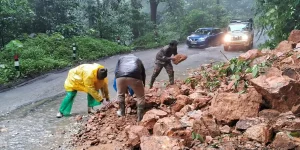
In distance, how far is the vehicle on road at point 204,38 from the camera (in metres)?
20.0

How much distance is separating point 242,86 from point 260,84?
3.84 ft

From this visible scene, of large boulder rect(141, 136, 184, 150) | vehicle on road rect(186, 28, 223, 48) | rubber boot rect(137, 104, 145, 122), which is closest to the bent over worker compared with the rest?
rubber boot rect(137, 104, 145, 122)

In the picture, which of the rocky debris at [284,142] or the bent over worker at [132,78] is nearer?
the rocky debris at [284,142]

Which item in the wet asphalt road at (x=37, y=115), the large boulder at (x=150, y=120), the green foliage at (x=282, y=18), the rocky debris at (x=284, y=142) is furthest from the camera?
the green foliage at (x=282, y=18)

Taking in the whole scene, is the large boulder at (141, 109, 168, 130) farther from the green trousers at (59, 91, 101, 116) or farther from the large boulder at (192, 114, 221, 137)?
the green trousers at (59, 91, 101, 116)

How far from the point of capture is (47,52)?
14.1 metres

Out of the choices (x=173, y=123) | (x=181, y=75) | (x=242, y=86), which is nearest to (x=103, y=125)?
(x=173, y=123)

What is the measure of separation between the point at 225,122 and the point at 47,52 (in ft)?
37.7

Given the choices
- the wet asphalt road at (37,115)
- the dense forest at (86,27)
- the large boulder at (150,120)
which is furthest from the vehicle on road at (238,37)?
the large boulder at (150,120)

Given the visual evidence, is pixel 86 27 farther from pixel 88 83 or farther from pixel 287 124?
pixel 287 124

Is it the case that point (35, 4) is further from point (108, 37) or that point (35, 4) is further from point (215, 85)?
point (215, 85)

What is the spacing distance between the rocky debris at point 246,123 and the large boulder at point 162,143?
87 centimetres

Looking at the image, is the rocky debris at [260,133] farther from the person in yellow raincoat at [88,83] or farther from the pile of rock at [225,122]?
the person in yellow raincoat at [88,83]

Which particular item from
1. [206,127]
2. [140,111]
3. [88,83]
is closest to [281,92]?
[206,127]
